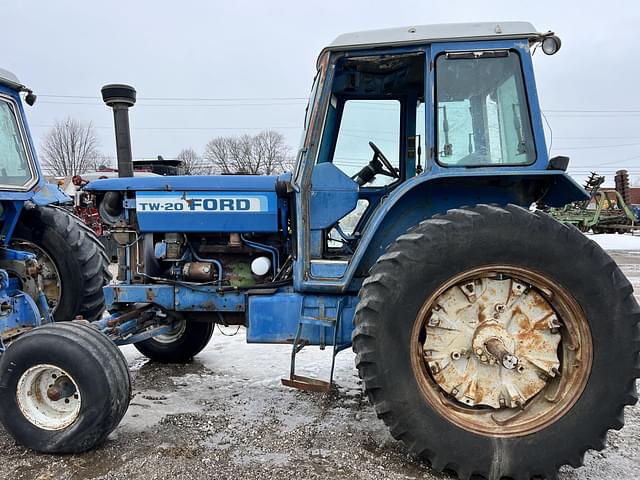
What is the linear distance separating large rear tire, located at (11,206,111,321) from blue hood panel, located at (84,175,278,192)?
1088mm

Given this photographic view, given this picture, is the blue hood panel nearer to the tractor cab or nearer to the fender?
the tractor cab

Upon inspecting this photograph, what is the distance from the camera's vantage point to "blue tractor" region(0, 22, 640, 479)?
7.29 feet

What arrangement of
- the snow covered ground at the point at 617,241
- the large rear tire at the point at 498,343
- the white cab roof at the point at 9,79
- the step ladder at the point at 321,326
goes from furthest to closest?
the snow covered ground at the point at 617,241
the white cab roof at the point at 9,79
the step ladder at the point at 321,326
the large rear tire at the point at 498,343

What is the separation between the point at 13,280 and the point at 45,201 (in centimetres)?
73

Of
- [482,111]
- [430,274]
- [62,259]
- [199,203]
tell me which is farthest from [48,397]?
[482,111]

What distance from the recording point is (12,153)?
4.12 metres

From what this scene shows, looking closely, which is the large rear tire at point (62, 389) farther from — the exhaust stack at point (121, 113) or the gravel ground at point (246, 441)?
the exhaust stack at point (121, 113)

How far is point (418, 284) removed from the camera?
2.27 m

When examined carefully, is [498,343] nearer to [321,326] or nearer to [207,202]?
[321,326]

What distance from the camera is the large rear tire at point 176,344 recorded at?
13.1 ft

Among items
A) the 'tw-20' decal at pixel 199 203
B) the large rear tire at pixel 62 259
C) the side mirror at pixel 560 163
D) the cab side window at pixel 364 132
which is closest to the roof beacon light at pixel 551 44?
the side mirror at pixel 560 163

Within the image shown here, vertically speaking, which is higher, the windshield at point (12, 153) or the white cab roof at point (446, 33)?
the white cab roof at point (446, 33)

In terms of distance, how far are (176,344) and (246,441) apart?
1.59m

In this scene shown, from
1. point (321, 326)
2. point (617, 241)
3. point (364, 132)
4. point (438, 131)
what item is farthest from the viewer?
point (617, 241)
